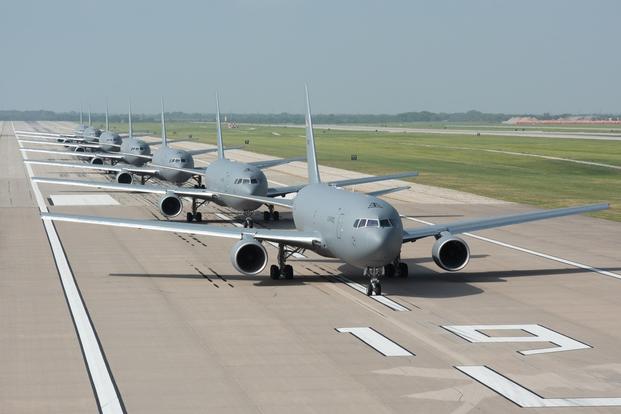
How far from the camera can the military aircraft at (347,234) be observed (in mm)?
30906

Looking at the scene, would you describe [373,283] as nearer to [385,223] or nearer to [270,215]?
[385,223]

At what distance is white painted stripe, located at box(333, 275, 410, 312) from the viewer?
99.8 feet

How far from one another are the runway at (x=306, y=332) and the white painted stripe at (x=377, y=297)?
71mm

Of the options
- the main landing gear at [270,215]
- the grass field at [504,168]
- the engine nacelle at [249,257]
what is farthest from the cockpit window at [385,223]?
the grass field at [504,168]

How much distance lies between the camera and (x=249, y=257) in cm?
3384

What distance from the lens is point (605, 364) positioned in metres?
→ 23.6

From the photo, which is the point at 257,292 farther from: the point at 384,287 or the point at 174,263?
the point at 174,263

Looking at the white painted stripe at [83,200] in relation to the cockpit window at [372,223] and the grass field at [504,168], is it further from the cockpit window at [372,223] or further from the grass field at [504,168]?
the cockpit window at [372,223]

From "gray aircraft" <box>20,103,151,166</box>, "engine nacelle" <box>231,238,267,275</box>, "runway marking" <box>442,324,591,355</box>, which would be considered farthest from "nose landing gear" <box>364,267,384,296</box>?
"gray aircraft" <box>20,103,151,166</box>

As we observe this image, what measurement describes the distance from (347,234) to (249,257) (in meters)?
4.25

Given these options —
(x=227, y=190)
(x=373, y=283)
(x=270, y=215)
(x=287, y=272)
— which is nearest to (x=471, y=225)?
(x=373, y=283)

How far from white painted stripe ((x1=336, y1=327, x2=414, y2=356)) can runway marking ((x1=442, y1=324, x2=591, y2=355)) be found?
2.31m

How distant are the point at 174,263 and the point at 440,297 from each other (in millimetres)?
12767

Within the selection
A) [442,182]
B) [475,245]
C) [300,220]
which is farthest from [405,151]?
[300,220]
